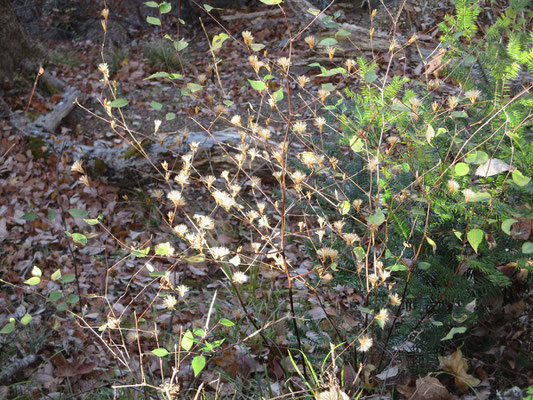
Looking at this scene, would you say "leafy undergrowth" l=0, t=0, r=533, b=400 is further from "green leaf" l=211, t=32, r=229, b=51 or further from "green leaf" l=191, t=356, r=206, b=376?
"green leaf" l=211, t=32, r=229, b=51

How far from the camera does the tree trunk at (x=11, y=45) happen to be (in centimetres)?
545

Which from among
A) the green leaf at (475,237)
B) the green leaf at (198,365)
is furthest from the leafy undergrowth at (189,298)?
the green leaf at (475,237)

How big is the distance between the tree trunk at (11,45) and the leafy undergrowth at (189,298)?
0.38 m

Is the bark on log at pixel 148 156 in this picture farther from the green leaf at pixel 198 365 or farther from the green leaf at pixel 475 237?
the green leaf at pixel 475 237

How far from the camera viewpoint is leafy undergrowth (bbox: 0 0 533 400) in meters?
1.87

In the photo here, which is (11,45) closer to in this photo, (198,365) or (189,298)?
(189,298)

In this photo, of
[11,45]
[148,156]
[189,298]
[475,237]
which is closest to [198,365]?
[475,237]

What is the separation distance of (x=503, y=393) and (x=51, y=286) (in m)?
3.31

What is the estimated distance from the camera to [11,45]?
217 inches

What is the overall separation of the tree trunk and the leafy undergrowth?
38 cm

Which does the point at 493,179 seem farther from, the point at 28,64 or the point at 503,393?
the point at 28,64

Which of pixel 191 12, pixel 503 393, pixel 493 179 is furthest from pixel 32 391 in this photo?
pixel 191 12

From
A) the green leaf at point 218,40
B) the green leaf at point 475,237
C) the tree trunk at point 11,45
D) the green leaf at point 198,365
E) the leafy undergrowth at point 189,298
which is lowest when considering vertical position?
the leafy undergrowth at point 189,298

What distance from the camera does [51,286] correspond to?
3.73 meters
